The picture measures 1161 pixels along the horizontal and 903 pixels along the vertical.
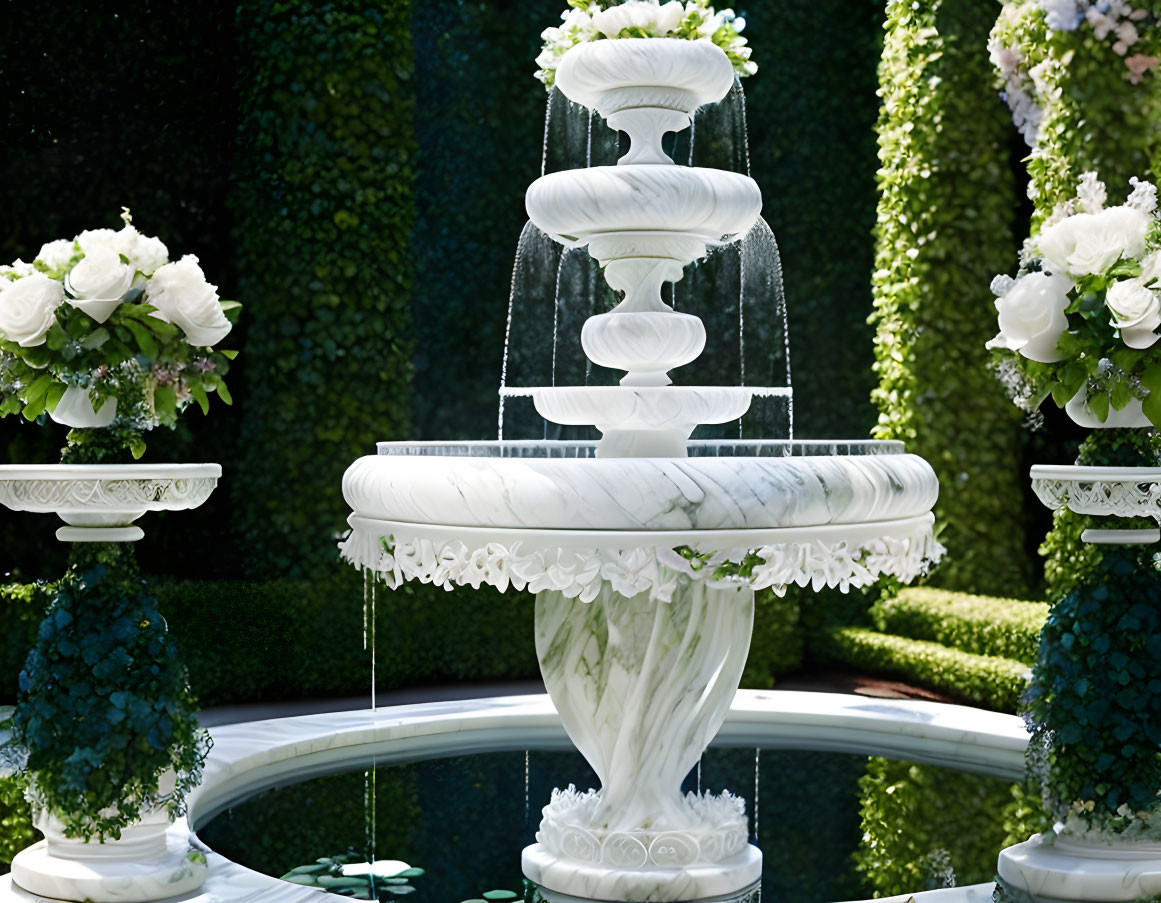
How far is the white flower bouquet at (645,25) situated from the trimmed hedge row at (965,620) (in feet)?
12.8

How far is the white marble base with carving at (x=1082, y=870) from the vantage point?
384 centimetres

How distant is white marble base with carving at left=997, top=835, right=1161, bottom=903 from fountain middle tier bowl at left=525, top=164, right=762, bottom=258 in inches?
83.3

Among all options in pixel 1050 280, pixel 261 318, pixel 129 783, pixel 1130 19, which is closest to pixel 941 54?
pixel 1130 19

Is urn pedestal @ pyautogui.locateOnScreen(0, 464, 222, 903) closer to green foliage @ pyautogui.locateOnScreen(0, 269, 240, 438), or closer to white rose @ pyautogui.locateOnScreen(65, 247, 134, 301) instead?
green foliage @ pyautogui.locateOnScreen(0, 269, 240, 438)

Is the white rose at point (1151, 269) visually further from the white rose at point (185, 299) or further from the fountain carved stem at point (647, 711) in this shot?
the white rose at point (185, 299)

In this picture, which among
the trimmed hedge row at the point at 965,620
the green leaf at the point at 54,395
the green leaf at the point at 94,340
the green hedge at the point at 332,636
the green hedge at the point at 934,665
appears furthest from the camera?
the green hedge at the point at 332,636

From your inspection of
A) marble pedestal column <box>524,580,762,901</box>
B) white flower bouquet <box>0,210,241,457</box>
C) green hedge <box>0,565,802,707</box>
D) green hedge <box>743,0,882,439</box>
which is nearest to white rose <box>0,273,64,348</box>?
white flower bouquet <box>0,210,241,457</box>

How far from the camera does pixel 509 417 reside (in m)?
9.48

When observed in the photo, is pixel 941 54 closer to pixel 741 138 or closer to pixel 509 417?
pixel 741 138

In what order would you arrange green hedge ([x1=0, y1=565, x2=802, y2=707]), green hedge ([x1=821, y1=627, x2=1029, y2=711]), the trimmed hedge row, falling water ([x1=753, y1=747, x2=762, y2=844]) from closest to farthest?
falling water ([x1=753, y1=747, x2=762, y2=844]) < green hedge ([x1=821, y1=627, x2=1029, y2=711]) < the trimmed hedge row < green hedge ([x1=0, y1=565, x2=802, y2=707])

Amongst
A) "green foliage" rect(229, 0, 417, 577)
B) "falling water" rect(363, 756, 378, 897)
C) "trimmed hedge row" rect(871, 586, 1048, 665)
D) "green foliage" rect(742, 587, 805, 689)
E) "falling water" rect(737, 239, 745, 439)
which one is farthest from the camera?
"falling water" rect(737, 239, 745, 439)

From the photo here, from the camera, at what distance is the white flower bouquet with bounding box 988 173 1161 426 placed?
12.9ft

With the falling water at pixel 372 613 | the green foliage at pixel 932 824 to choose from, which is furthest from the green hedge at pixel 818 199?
the green foliage at pixel 932 824

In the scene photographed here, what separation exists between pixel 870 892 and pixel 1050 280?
6.19 ft
